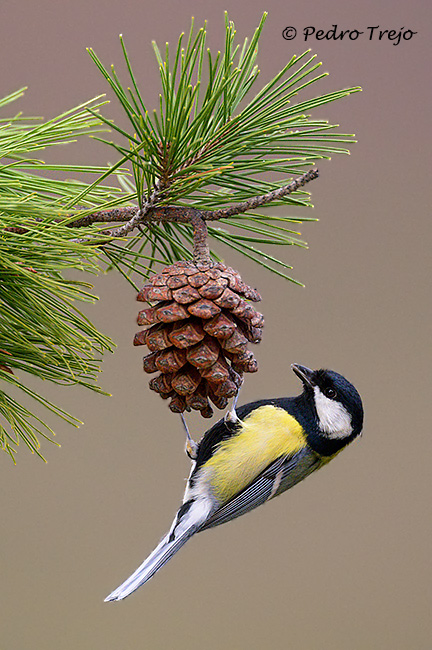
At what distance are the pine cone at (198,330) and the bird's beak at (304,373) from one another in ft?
0.84

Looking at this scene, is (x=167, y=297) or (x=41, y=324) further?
(x=41, y=324)

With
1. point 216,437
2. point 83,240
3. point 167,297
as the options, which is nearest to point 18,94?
point 83,240

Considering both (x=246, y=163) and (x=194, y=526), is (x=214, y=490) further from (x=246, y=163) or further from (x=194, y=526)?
(x=246, y=163)

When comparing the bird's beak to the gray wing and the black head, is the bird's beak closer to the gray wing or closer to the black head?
the black head

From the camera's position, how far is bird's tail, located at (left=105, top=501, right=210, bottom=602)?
0.81m

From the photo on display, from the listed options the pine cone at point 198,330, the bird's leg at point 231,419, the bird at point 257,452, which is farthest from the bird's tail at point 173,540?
the pine cone at point 198,330

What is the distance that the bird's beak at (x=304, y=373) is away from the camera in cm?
88

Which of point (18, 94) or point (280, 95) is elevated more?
point (18, 94)

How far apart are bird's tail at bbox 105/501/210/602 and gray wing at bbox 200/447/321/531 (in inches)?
1.2

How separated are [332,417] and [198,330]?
0.34m

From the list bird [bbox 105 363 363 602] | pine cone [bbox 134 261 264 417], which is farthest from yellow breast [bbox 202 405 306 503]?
pine cone [bbox 134 261 264 417]

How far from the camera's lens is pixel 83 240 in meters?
0.67

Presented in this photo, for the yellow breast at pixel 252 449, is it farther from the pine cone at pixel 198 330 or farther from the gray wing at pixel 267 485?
the pine cone at pixel 198 330

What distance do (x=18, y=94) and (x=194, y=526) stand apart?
54 centimetres
